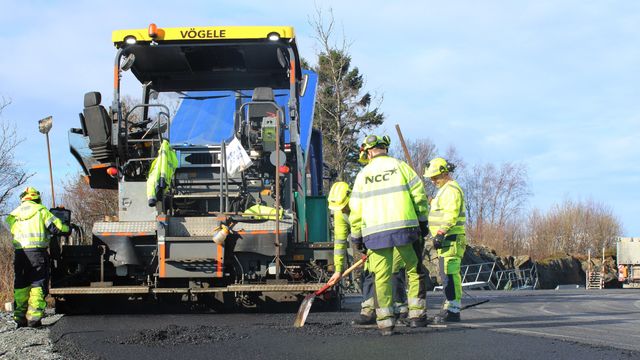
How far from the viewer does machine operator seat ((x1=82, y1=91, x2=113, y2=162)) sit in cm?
938

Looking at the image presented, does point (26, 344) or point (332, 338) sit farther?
point (26, 344)

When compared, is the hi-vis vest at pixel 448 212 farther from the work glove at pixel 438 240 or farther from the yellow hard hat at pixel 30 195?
the yellow hard hat at pixel 30 195

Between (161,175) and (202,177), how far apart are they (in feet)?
3.00

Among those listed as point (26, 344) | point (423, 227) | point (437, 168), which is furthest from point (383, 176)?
point (26, 344)

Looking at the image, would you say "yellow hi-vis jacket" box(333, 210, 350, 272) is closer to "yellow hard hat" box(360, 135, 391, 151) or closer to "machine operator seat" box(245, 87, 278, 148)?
"yellow hard hat" box(360, 135, 391, 151)

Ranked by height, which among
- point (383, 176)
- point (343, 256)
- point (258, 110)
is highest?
point (258, 110)

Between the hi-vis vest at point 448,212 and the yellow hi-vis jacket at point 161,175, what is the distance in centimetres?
300

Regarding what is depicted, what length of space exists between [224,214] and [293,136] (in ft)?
4.47

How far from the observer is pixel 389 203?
6758mm

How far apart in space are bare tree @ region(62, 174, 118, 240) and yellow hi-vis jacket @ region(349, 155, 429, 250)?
9791 mm

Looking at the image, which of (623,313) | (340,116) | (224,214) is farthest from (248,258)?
(340,116)

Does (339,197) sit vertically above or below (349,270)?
above

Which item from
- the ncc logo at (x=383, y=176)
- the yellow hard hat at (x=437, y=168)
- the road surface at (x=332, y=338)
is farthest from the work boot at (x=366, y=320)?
the yellow hard hat at (x=437, y=168)

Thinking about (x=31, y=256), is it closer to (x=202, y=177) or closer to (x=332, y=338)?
(x=202, y=177)
